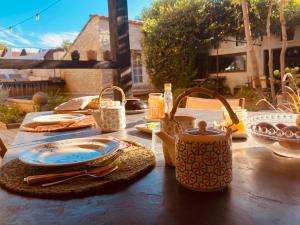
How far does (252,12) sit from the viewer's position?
7.14m

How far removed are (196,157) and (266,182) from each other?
167 millimetres

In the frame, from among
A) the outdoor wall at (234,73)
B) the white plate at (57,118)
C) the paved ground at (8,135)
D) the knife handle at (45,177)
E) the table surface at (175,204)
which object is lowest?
the paved ground at (8,135)

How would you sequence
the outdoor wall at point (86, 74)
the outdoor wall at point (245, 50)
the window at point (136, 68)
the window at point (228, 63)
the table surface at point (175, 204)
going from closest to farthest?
the table surface at point (175, 204) < the outdoor wall at point (245, 50) < the outdoor wall at point (86, 74) < the window at point (228, 63) < the window at point (136, 68)

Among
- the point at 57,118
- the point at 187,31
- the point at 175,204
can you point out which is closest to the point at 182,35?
the point at 187,31

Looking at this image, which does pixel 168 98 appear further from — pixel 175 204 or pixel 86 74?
pixel 86 74

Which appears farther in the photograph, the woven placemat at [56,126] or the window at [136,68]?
the window at [136,68]

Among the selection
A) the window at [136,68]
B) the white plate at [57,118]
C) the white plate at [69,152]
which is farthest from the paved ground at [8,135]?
the window at [136,68]

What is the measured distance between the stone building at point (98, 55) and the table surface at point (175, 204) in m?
8.16

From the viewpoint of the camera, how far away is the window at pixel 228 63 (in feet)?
29.9

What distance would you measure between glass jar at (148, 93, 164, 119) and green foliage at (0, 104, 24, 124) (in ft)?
15.5

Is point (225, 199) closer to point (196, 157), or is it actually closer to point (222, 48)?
point (196, 157)

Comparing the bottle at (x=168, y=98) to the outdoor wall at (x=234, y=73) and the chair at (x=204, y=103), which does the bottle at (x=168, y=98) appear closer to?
the chair at (x=204, y=103)

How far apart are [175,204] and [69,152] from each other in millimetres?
418

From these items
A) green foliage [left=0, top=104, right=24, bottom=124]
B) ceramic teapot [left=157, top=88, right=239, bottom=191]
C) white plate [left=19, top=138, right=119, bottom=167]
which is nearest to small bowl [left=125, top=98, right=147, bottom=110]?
white plate [left=19, top=138, right=119, bottom=167]
